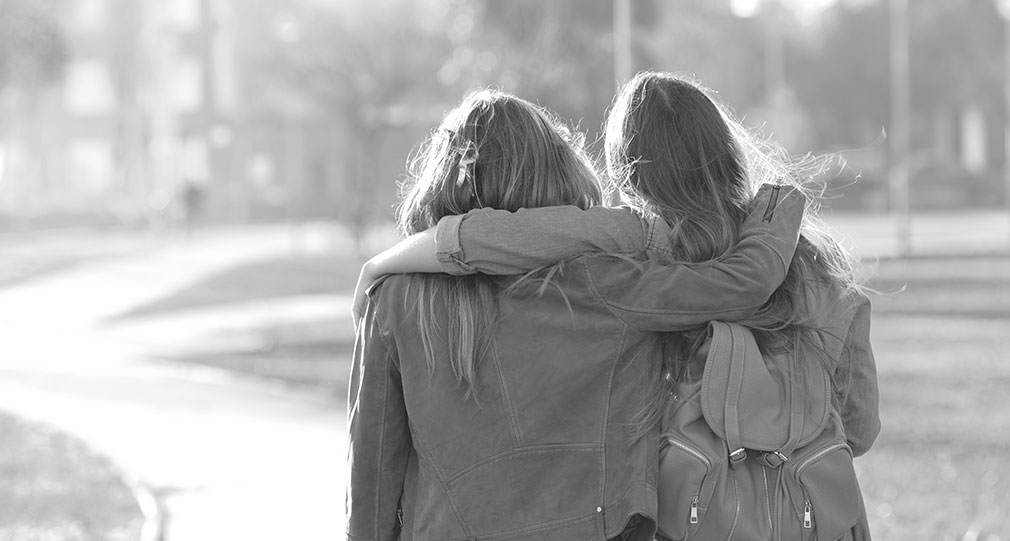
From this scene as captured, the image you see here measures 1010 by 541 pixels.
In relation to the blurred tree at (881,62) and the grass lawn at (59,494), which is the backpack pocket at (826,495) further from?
the blurred tree at (881,62)

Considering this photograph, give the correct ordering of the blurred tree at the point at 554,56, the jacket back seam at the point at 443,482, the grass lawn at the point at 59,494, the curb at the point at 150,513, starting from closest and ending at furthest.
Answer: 1. the jacket back seam at the point at 443,482
2. the curb at the point at 150,513
3. the grass lawn at the point at 59,494
4. the blurred tree at the point at 554,56

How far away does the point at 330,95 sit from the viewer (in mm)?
40438

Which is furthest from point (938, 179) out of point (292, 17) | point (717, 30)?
point (292, 17)

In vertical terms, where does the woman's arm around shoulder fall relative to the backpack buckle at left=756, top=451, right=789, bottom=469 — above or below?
above

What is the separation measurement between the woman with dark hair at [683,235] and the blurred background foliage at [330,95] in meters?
21.6

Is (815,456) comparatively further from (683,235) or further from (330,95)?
(330,95)

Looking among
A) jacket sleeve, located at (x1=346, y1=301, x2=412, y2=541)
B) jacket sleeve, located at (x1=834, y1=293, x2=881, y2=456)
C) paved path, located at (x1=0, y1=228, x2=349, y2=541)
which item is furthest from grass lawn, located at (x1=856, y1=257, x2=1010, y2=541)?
jacket sleeve, located at (x1=346, y1=301, x2=412, y2=541)

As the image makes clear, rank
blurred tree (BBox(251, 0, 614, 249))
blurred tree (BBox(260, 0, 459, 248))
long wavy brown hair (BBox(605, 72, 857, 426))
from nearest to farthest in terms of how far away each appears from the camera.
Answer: long wavy brown hair (BBox(605, 72, 857, 426)), blurred tree (BBox(251, 0, 614, 249)), blurred tree (BBox(260, 0, 459, 248))

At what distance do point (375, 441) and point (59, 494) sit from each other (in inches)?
211

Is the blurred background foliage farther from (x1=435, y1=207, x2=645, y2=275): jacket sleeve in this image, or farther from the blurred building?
(x1=435, y1=207, x2=645, y2=275): jacket sleeve

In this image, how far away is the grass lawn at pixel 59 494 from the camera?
22.6 ft

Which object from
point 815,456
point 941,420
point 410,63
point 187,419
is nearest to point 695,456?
point 815,456

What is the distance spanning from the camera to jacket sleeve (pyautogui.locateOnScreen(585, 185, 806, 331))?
284cm

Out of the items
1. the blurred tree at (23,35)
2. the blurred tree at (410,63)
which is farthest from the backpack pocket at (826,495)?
the blurred tree at (23,35)
